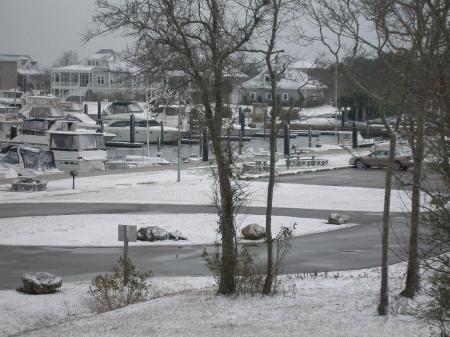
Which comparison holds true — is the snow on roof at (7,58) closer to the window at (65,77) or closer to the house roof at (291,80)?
the window at (65,77)

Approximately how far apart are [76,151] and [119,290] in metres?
35.0

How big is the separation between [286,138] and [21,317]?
47319 mm

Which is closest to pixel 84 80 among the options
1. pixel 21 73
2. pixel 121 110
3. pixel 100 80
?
Answer: pixel 100 80

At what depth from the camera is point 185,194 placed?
36.2 metres

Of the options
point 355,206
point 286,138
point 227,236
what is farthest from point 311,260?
point 286,138

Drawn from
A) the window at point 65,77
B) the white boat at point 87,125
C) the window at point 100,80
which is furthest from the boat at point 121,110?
the window at point 65,77

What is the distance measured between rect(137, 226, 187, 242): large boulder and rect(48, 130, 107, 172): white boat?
85.7ft

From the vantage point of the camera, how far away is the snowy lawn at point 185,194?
109 ft

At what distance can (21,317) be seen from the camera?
48.7 feet

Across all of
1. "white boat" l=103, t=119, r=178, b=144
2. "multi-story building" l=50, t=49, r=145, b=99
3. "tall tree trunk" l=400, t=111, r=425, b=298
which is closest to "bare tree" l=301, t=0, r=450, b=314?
"tall tree trunk" l=400, t=111, r=425, b=298

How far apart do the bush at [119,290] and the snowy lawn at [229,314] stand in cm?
30

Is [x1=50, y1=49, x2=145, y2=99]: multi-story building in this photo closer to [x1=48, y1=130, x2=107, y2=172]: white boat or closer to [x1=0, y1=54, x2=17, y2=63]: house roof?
[x1=0, y1=54, x2=17, y2=63]: house roof

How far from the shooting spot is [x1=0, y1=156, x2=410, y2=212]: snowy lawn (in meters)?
33.3

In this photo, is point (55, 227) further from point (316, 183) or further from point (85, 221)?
point (316, 183)
